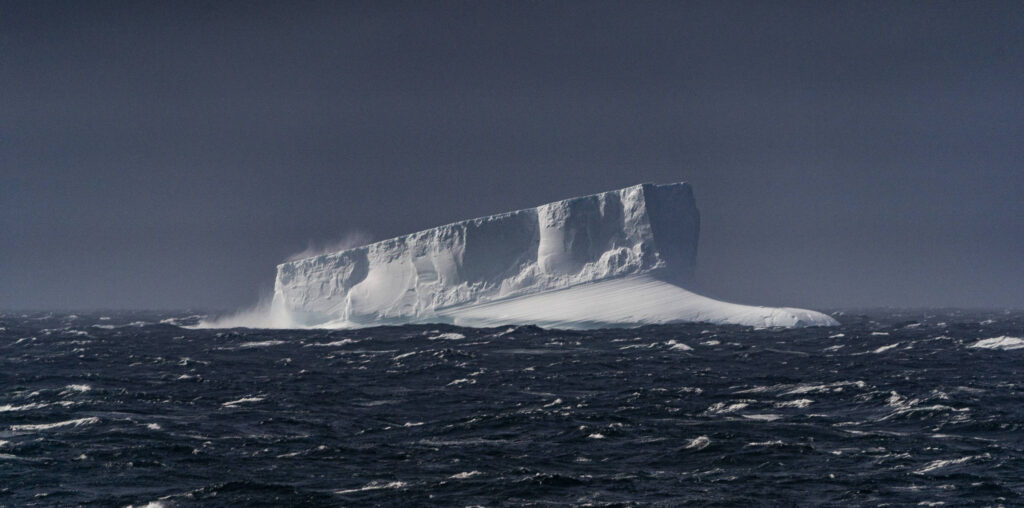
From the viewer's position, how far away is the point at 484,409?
2689 cm

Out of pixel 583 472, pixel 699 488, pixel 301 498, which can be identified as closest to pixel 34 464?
pixel 301 498

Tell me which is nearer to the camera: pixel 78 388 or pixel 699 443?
pixel 699 443

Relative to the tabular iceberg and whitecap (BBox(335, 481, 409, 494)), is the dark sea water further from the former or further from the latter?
the tabular iceberg

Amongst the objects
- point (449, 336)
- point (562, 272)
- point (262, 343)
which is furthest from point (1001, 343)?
point (262, 343)

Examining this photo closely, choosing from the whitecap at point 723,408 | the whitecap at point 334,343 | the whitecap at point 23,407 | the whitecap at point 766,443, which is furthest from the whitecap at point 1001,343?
the whitecap at point 23,407

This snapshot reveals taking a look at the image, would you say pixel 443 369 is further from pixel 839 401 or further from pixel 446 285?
pixel 446 285

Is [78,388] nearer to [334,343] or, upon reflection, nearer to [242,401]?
[242,401]

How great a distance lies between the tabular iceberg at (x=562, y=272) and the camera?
62562 millimetres

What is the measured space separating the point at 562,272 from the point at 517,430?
136 feet

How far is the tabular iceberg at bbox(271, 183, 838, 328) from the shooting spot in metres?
62.6

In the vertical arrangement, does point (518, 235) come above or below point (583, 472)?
above

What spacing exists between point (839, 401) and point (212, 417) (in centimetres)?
1746

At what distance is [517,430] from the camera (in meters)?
23.5

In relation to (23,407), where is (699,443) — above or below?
below
